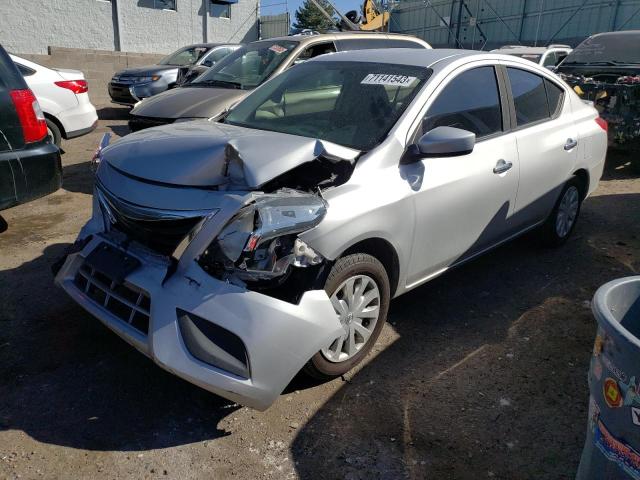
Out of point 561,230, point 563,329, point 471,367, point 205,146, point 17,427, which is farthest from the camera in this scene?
point 561,230

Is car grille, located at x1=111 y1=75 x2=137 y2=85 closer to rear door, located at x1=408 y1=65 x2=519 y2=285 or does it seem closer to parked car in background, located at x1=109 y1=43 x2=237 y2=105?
parked car in background, located at x1=109 y1=43 x2=237 y2=105

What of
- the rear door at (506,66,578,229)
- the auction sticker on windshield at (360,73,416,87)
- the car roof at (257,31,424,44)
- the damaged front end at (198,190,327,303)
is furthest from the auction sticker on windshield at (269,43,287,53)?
the damaged front end at (198,190,327,303)

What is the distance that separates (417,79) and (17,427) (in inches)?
115

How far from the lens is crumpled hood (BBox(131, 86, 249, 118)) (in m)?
5.94

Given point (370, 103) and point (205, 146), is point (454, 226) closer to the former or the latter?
point (370, 103)

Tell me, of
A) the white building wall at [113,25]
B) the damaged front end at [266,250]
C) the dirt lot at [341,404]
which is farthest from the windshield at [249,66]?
the white building wall at [113,25]

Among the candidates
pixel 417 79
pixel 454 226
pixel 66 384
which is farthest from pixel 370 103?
pixel 66 384

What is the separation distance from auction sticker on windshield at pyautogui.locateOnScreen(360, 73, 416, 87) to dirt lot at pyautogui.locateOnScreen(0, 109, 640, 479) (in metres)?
1.55

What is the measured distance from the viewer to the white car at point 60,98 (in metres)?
7.03

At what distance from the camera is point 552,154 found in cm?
428

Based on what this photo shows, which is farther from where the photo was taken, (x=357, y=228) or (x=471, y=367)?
(x=471, y=367)

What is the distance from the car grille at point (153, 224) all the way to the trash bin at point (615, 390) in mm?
1714

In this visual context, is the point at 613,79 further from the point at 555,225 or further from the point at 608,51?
the point at 555,225

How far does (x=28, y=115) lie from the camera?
13.9 ft
